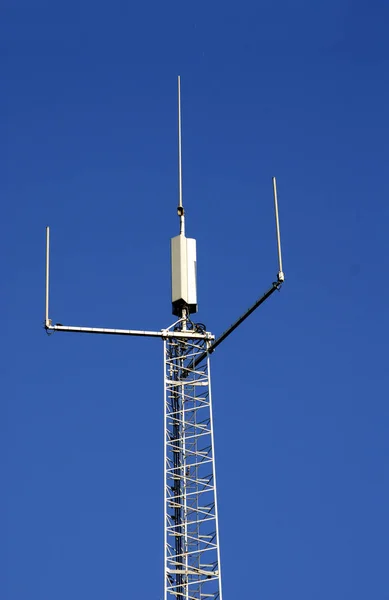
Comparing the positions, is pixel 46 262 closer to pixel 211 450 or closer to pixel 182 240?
pixel 182 240

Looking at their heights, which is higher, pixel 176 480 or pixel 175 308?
pixel 175 308

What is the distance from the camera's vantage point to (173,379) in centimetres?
10981

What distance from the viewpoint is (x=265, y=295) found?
106 m

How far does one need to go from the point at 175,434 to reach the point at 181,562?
7029 millimetres

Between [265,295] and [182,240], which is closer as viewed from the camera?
[265,295]

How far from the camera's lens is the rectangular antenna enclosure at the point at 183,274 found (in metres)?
111

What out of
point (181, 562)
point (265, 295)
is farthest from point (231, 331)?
point (181, 562)

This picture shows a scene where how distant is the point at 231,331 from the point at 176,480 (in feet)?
26.3

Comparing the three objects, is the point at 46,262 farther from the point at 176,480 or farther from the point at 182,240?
the point at 176,480

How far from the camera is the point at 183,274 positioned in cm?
11225

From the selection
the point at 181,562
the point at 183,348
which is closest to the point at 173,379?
the point at 183,348

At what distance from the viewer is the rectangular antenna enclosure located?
365 ft

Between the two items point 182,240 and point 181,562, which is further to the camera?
point 182,240

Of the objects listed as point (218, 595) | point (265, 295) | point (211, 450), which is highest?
point (265, 295)
